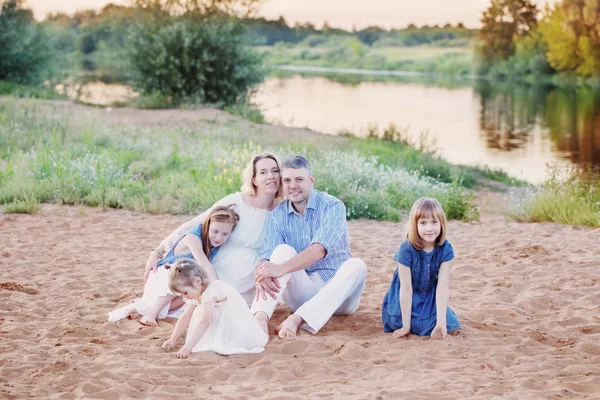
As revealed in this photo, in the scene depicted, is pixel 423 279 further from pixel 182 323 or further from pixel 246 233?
pixel 182 323

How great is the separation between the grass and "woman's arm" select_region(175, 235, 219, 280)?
185 inches

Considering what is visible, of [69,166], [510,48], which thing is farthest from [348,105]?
[510,48]

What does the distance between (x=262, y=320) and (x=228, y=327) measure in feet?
1.24

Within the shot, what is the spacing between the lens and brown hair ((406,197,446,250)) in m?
5.39

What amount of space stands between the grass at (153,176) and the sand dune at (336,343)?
2.17 meters

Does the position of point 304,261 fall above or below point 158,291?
above

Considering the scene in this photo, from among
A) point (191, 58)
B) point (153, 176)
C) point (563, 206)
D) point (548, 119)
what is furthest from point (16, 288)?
point (548, 119)

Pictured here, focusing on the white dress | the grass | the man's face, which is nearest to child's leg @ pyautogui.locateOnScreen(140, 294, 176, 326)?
the white dress

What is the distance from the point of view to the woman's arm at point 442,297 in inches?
217

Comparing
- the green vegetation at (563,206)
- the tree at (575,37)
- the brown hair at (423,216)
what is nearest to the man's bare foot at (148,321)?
the brown hair at (423,216)

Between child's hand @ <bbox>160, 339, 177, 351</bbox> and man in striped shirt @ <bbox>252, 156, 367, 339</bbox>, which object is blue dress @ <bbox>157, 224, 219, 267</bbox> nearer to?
man in striped shirt @ <bbox>252, 156, 367, 339</bbox>

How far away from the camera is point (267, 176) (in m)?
5.96

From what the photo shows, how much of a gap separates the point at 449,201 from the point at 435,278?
17.7 ft

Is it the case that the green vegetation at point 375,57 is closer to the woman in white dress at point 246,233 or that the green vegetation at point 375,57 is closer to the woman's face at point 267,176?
the woman in white dress at point 246,233
